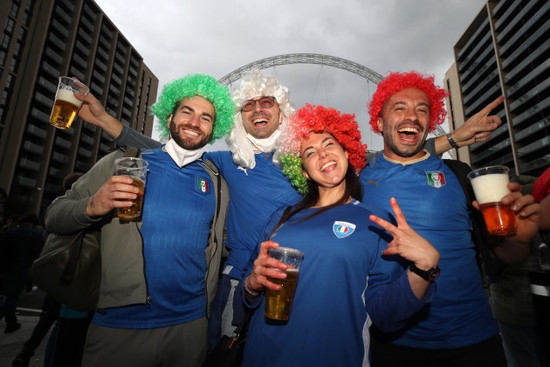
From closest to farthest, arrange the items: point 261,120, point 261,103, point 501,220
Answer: point 501,220 < point 261,120 < point 261,103

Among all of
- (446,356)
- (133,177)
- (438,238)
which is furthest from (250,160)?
(446,356)

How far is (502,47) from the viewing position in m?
54.2

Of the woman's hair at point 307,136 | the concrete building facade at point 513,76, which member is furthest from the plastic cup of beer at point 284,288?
the concrete building facade at point 513,76

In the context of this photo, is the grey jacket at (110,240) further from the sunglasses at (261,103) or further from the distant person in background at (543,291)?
the distant person in background at (543,291)

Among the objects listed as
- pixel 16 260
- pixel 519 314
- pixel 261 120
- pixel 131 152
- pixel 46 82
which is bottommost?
pixel 519 314

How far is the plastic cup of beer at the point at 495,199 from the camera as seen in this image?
1.87 m

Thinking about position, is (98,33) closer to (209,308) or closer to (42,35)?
(42,35)

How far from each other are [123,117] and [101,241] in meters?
69.9

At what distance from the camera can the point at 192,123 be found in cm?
299

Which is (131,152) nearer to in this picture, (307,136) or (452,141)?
(307,136)

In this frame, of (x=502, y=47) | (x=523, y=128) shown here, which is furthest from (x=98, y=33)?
(x=523, y=128)

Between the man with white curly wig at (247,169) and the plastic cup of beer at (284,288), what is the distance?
81cm

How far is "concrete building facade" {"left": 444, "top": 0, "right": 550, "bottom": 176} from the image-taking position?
46.8 m

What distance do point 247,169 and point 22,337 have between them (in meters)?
6.24
